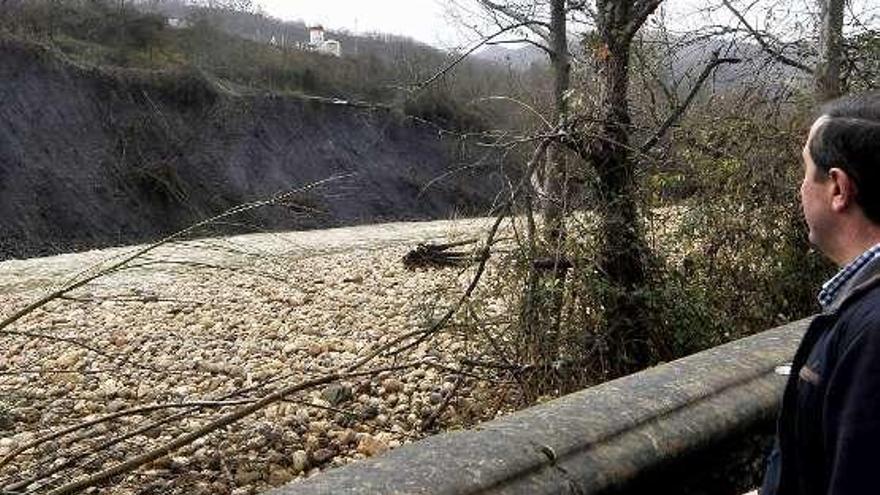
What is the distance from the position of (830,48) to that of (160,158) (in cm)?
2664

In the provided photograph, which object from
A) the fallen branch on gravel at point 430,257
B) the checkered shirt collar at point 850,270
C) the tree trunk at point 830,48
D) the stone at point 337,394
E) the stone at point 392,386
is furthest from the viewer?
the fallen branch on gravel at point 430,257

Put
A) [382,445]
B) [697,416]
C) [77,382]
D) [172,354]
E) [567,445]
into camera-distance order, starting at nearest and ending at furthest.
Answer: [567,445], [697,416], [382,445], [77,382], [172,354]

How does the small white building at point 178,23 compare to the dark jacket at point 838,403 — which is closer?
the dark jacket at point 838,403

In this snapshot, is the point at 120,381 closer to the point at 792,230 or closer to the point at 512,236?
the point at 512,236

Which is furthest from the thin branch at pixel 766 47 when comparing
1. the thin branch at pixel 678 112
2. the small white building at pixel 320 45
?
the small white building at pixel 320 45

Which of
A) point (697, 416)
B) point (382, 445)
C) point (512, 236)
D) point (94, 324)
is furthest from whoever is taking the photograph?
point (94, 324)

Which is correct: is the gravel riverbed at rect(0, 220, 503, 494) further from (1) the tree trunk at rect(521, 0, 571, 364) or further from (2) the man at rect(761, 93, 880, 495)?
(2) the man at rect(761, 93, 880, 495)

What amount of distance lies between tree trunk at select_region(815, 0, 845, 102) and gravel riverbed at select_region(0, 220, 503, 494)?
2.79m

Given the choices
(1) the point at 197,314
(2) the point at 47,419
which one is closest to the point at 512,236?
(2) the point at 47,419

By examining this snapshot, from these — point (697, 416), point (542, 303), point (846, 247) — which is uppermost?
point (846, 247)

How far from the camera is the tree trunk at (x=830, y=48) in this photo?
7.04 m

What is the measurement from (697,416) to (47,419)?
471 cm

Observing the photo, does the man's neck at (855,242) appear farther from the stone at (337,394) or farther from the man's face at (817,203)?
the stone at (337,394)

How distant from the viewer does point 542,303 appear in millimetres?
4953
